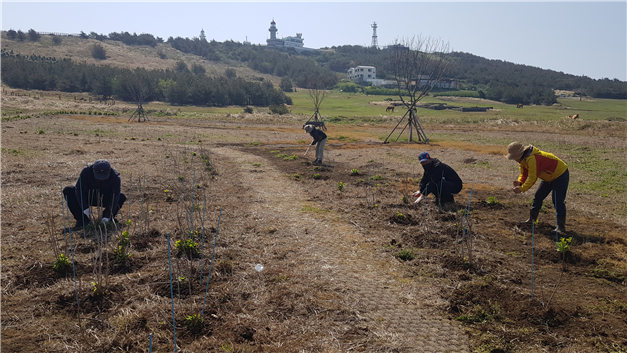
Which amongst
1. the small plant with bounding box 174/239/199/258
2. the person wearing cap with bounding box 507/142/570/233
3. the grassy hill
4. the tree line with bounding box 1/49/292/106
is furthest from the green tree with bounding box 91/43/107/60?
the person wearing cap with bounding box 507/142/570/233

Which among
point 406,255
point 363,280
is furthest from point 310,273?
point 406,255

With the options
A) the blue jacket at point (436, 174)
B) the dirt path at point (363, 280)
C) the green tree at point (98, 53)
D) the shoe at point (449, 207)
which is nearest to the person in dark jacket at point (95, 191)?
the dirt path at point (363, 280)

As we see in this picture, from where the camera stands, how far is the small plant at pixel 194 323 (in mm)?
3770

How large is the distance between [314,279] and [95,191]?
397 centimetres

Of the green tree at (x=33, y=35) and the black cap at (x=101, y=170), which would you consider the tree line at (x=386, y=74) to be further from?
the black cap at (x=101, y=170)

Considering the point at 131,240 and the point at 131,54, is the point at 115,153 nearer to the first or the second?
the point at 131,240

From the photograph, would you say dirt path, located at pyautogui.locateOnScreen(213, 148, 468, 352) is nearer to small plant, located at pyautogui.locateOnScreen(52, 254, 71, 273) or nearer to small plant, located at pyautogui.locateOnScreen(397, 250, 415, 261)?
small plant, located at pyautogui.locateOnScreen(397, 250, 415, 261)

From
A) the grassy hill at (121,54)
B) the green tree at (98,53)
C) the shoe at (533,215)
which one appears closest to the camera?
the shoe at (533,215)

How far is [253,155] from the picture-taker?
55.5ft

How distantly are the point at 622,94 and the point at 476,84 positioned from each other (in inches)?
1208

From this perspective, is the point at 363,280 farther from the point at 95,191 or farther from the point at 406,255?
the point at 95,191

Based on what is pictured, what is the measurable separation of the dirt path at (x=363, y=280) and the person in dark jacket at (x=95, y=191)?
241 cm

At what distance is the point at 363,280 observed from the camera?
16.3 ft

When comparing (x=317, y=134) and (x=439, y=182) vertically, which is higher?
(x=317, y=134)
